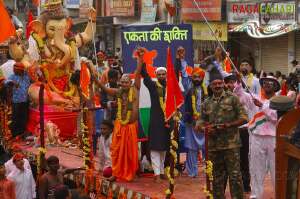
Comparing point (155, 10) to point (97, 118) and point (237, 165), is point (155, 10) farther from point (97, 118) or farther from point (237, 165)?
point (237, 165)

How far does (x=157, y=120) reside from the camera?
25.2 feet

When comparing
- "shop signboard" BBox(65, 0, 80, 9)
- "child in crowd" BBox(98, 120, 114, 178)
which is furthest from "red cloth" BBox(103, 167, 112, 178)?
"shop signboard" BBox(65, 0, 80, 9)

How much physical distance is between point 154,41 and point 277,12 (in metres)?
13.5

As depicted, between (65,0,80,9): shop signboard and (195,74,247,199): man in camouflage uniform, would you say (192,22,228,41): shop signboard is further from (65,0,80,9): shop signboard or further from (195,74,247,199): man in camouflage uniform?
(195,74,247,199): man in camouflage uniform

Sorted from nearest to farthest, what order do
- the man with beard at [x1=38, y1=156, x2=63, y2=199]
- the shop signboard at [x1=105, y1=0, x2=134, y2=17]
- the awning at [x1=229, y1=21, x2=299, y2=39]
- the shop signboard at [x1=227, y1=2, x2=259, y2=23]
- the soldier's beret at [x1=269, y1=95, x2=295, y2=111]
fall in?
1. the soldier's beret at [x1=269, y1=95, x2=295, y2=111]
2. the man with beard at [x1=38, y1=156, x2=63, y2=199]
3. the awning at [x1=229, y1=21, x2=299, y2=39]
4. the shop signboard at [x1=227, y1=2, x2=259, y2=23]
5. the shop signboard at [x1=105, y1=0, x2=134, y2=17]

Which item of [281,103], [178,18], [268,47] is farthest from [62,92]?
[178,18]

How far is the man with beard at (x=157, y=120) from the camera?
7645 mm

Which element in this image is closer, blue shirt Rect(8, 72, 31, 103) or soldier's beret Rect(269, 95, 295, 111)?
soldier's beret Rect(269, 95, 295, 111)

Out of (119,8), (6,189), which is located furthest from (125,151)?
(119,8)

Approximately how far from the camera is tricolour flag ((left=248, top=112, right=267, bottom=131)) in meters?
6.55

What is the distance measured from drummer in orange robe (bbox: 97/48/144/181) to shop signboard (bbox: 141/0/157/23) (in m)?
20.6

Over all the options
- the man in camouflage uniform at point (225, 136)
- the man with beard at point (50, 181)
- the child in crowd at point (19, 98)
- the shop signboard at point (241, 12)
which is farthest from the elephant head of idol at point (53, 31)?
the shop signboard at point (241, 12)

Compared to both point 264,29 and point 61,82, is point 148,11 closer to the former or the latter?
point 264,29

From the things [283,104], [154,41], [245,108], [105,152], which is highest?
[154,41]
